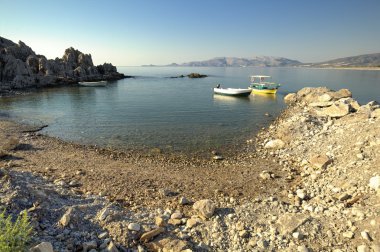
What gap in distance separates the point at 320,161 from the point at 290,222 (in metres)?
7.07

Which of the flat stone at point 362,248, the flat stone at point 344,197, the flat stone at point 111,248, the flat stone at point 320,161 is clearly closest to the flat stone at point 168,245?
the flat stone at point 111,248

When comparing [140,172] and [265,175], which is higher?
[140,172]

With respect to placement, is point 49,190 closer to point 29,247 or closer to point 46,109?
point 29,247

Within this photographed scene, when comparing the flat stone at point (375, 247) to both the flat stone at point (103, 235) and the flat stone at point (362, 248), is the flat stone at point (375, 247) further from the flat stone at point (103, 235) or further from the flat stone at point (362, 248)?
the flat stone at point (103, 235)

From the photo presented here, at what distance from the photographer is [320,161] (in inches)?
585

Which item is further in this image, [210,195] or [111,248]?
[210,195]

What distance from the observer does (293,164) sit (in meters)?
16.6

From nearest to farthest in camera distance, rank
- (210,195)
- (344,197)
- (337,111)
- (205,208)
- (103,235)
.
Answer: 1. (103,235)
2. (205,208)
3. (344,197)
4. (210,195)
5. (337,111)

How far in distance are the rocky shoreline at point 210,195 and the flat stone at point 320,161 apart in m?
0.06

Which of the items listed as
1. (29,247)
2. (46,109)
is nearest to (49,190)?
(29,247)

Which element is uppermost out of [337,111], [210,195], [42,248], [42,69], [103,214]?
[42,69]

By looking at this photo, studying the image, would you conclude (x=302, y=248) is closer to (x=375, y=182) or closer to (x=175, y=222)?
(x=175, y=222)

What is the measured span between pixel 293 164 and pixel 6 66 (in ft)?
274

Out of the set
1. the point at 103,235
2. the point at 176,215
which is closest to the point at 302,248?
the point at 176,215
